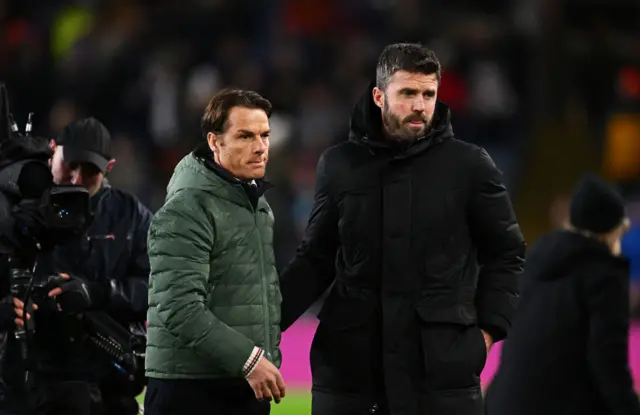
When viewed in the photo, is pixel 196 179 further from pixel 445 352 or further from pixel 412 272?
pixel 445 352

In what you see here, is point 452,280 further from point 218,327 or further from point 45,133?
point 45,133

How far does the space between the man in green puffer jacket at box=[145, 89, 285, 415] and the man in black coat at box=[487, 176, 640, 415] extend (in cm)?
159

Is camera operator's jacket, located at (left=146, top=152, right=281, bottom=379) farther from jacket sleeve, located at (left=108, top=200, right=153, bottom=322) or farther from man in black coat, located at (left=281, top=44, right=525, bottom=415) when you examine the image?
jacket sleeve, located at (left=108, top=200, right=153, bottom=322)

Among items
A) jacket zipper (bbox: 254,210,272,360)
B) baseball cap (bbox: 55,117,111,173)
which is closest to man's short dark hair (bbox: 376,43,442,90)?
jacket zipper (bbox: 254,210,272,360)

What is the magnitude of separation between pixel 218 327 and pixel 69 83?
1107cm

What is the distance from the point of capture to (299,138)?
16000mm

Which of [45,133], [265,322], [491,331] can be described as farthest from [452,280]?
[45,133]

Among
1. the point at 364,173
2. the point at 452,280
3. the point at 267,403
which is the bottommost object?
the point at 267,403

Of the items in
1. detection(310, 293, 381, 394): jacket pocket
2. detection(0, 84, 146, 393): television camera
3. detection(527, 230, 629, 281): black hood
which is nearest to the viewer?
detection(310, 293, 381, 394): jacket pocket

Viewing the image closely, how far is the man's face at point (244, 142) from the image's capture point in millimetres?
5691

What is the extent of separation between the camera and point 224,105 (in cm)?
570

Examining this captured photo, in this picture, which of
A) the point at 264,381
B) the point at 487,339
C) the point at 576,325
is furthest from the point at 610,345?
the point at 264,381

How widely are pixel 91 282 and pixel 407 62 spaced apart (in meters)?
1.86

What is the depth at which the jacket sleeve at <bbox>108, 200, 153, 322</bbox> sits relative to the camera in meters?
6.86
